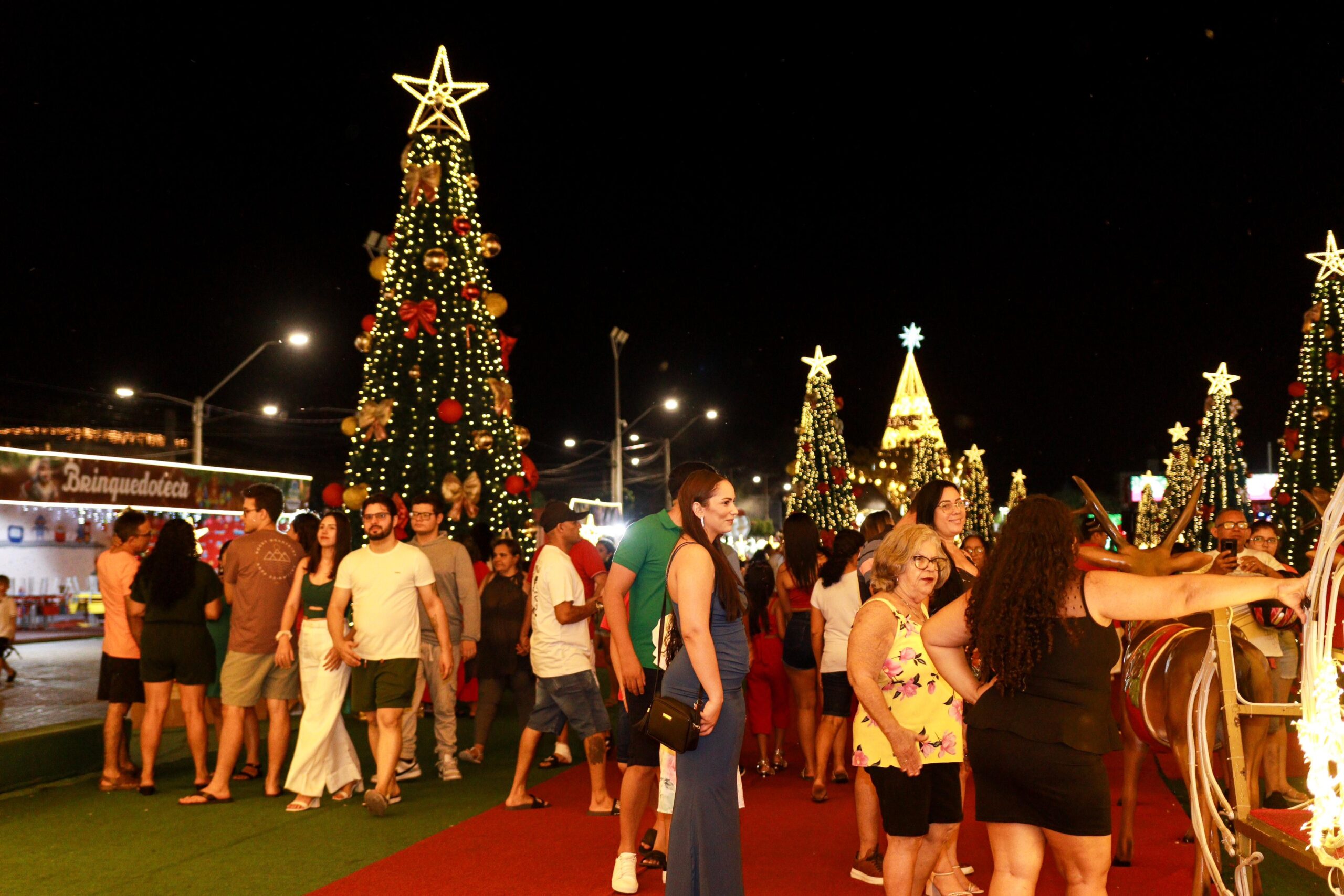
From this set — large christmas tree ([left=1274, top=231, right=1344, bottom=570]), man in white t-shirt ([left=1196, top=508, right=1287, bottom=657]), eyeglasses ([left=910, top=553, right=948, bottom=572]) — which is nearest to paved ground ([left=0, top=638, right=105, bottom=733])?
eyeglasses ([left=910, top=553, right=948, bottom=572])

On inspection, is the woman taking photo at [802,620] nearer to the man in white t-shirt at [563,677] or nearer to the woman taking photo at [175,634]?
the man in white t-shirt at [563,677]

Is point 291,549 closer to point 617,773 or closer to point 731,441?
point 617,773

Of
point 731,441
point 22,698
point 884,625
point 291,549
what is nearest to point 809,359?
point 22,698

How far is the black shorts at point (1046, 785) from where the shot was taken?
399cm

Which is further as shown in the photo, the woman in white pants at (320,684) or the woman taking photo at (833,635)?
the woman taking photo at (833,635)

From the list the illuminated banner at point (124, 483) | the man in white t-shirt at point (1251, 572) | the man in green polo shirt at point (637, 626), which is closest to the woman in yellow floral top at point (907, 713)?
the man in green polo shirt at point (637, 626)

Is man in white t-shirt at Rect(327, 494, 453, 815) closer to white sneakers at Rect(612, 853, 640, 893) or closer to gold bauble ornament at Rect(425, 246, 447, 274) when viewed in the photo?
white sneakers at Rect(612, 853, 640, 893)

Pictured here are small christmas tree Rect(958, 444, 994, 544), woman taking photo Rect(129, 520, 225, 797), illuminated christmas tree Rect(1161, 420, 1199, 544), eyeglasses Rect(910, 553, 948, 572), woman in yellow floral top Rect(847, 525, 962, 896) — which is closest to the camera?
woman in yellow floral top Rect(847, 525, 962, 896)

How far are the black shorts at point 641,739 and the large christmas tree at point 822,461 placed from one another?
2759 cm

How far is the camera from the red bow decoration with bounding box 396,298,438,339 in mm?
16250

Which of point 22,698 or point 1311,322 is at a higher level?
point 1311,322

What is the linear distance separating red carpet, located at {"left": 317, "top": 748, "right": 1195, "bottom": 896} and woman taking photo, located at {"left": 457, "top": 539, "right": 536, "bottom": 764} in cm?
175

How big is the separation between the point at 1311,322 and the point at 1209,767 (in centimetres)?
2608

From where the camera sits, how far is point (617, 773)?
1003 cm
